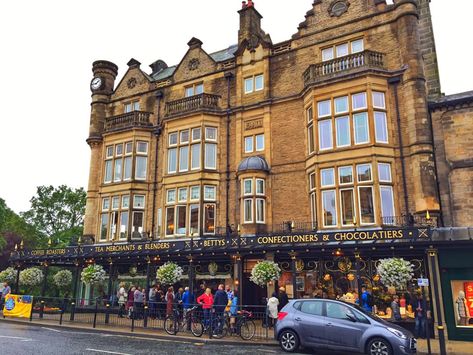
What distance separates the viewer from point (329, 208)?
19.9 meters

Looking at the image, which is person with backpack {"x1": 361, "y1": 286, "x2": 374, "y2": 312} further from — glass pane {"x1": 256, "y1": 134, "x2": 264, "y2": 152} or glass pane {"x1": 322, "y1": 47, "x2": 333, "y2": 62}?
glass pane {"x1": 322, "y1": 47, "x2": 333, "y2": 62}

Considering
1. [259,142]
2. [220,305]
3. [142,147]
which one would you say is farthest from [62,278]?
[259,142]

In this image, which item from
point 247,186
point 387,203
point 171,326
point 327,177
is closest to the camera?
point 171,326

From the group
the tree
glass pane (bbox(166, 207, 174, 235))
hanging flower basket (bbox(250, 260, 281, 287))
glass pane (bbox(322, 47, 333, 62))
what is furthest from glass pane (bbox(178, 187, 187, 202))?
the tree

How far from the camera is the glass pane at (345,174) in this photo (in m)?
19.7

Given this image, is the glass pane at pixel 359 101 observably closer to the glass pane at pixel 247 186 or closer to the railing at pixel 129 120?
the glass pane at pixel 247 186

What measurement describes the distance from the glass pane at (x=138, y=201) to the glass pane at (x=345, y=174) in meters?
13.6

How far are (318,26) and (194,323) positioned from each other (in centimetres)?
1803

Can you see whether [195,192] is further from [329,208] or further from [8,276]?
[8,276]

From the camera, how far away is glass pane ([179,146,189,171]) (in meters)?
25.2

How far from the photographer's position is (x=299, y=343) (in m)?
11.6

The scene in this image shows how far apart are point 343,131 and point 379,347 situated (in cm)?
1230

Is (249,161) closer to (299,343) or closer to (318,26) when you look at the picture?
(318,26)

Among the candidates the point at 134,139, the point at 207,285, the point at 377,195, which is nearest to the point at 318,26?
the point at 377,195
